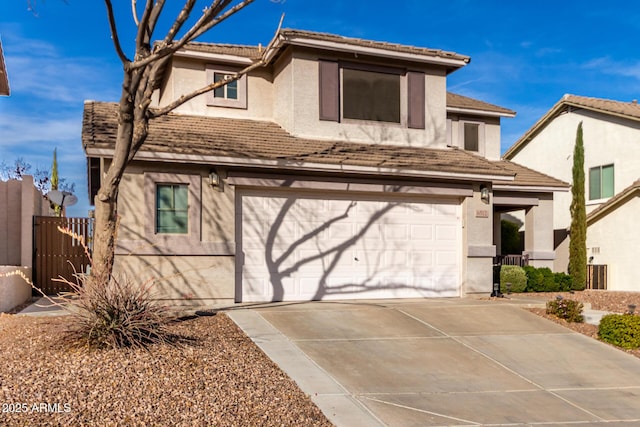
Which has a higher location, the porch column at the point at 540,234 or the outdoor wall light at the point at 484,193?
the outdoor wall light at the point at 484,193

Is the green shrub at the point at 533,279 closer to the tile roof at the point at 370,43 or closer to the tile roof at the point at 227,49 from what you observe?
the tile roof at the point at 370,43

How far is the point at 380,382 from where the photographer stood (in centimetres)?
822

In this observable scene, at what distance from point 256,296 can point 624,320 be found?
7.10m

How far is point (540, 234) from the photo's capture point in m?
20.9

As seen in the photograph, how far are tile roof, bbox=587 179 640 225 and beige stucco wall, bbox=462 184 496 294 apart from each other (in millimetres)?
8610

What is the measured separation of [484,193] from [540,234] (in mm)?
6919

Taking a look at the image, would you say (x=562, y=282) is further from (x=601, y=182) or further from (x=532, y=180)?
(x=601, y=182)

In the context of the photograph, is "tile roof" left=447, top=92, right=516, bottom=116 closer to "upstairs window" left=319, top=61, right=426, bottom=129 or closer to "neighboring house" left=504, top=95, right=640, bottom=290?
"neighboring house" left=504, top=95, right=640, bottom=290

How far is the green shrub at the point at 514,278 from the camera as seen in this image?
17750 millimetres

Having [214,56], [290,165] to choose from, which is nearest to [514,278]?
[290,165]

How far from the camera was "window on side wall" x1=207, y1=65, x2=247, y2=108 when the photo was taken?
1603cm

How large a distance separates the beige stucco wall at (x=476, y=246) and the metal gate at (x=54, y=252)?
9641 mm

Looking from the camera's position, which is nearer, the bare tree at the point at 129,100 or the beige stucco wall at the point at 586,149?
the bare tree at the point at 129,100

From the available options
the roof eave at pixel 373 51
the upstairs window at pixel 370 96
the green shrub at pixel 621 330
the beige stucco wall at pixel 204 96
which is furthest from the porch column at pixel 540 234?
the beige stucco wall at pixel 204 96
